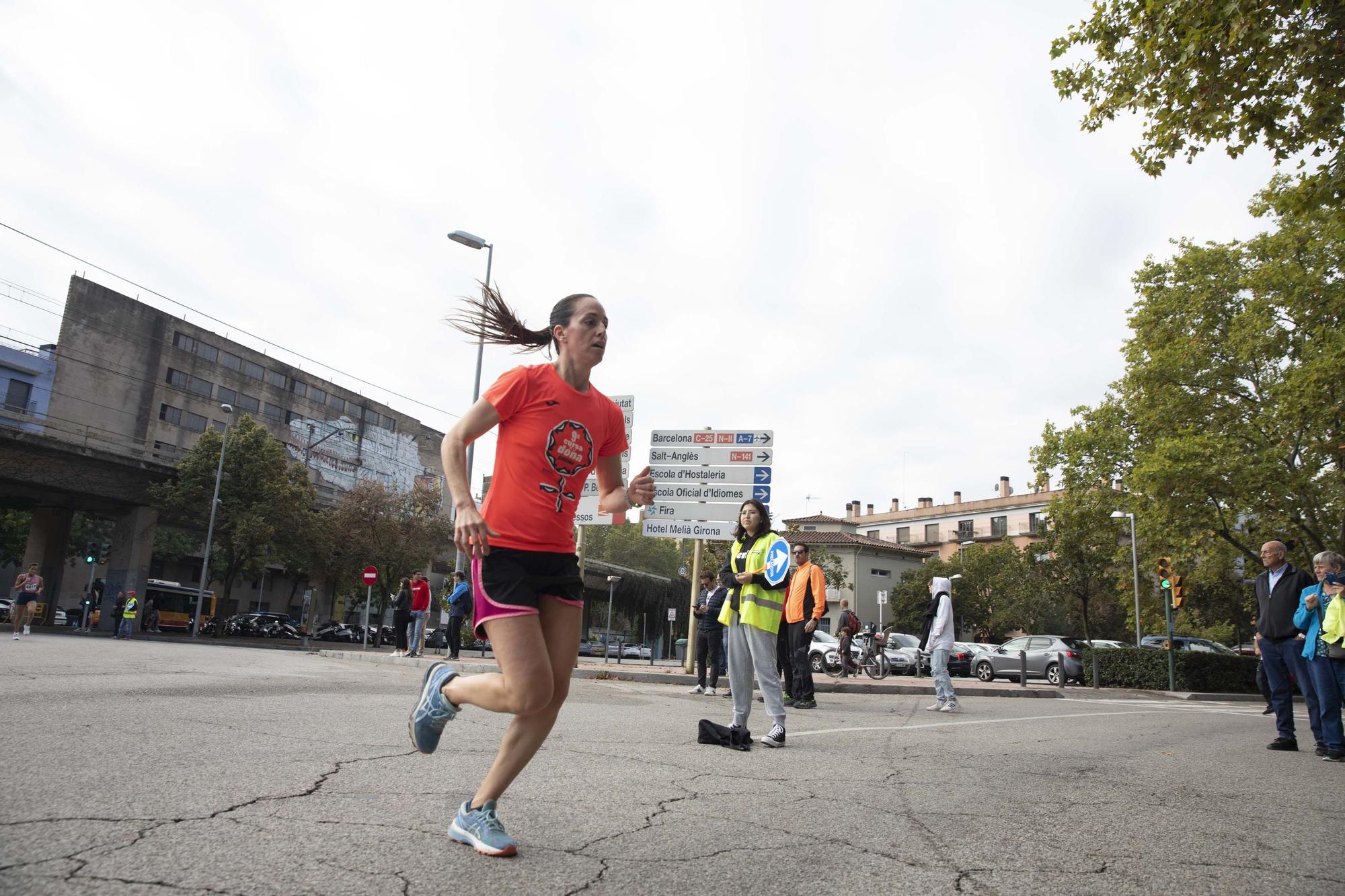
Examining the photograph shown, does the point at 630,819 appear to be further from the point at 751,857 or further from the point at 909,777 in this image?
the point at 909,777

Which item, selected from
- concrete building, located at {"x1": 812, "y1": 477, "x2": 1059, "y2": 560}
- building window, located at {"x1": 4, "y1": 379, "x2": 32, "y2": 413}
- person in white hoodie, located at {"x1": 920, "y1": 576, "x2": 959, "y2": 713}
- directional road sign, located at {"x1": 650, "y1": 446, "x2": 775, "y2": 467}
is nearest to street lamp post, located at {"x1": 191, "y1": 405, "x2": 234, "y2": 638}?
building window, located at {"x1": 4, "y1": 379, "x2": 32, "y2": 413}

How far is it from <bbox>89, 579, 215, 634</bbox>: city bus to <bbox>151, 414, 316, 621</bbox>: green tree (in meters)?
1.86

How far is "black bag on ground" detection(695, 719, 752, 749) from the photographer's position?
20.0 ft

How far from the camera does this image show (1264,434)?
24.3 m

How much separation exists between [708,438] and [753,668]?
9599 millimetres

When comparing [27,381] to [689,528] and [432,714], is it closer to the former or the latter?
[689,528]

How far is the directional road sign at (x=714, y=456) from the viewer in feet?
51.6

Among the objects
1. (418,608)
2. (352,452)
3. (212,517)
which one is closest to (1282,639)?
(418,608)

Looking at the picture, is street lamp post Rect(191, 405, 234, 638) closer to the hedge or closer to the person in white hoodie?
the person in white hoodie

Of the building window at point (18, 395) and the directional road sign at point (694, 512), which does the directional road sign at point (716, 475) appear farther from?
the building window at point (18, 395)

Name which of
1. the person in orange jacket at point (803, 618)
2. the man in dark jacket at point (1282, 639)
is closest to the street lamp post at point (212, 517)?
the person in orange jacket at point (803, 618)

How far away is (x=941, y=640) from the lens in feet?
37.8

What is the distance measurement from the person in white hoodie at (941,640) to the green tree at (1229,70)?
18.7ft

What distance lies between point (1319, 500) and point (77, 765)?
28.5 meters
